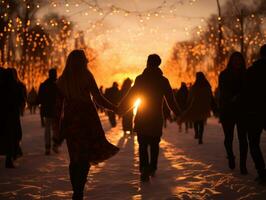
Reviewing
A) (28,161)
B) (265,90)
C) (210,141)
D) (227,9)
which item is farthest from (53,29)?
(265,90)

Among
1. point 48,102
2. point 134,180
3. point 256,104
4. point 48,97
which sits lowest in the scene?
point 134,180

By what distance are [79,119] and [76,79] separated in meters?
0.52

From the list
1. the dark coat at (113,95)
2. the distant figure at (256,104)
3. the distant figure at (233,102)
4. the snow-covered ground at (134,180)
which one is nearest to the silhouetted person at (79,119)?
the snow-covered ground at (134,180)

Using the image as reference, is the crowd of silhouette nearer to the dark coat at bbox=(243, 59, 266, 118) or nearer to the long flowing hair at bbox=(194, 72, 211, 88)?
the dark coat at bbox=(243, 59, 266, 118)

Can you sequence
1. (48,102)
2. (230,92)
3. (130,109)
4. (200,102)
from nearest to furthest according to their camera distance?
1. (130,109)
2. (230,92)
3. (48,102)
4. (200,102)

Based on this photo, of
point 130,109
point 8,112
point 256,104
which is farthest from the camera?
point 8,112

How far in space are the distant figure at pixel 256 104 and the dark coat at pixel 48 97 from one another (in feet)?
18.8

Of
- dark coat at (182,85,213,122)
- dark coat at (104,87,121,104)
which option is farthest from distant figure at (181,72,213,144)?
dark coat at (104,87,121,104)

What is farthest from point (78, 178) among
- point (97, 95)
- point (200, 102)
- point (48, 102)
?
point (200, 102)

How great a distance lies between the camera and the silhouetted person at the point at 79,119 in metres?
6.21

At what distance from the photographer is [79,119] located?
20.4 feet

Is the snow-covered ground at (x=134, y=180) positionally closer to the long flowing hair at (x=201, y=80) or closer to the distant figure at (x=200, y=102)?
the distant figure at (x=200, y=102)

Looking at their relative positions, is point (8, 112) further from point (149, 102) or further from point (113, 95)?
point (113, 95)

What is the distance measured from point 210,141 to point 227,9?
90.4 feet
